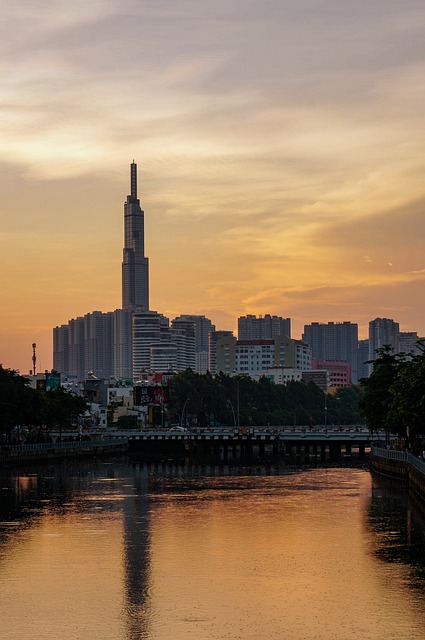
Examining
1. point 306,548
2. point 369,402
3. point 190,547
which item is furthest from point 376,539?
point 369,402

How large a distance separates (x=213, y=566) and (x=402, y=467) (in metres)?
62.1

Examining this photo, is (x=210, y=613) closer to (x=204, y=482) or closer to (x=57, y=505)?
(x=57, y=505)

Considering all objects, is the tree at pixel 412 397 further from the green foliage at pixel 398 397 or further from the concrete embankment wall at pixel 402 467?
the concrete embankment wall at pixel 402 467

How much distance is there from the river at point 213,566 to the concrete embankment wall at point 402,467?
78.6 inches

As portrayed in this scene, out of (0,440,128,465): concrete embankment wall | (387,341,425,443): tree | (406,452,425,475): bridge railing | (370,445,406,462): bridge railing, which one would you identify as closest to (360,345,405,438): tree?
(370,445,406,462): bridge railing

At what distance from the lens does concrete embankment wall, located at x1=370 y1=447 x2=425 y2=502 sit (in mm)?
89531

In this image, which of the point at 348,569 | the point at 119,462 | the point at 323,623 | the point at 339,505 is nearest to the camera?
the point at 323,623

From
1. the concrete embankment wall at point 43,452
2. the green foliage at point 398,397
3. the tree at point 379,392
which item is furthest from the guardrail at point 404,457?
the concrete embankment wall at point 43,452

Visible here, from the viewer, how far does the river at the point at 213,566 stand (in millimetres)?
44156

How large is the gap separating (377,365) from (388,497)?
175 feet

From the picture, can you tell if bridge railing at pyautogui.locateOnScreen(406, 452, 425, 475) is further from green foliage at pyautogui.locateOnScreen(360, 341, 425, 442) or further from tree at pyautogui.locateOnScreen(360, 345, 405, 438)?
tree at pyautogui.locateOnScreen(360, 345, 405, 438)

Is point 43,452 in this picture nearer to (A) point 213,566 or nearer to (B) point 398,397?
(B) point 398,397

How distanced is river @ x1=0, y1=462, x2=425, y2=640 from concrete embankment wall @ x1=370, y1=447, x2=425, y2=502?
200 centimetres

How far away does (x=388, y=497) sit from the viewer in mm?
96375
